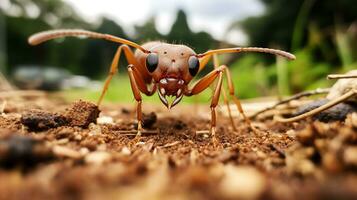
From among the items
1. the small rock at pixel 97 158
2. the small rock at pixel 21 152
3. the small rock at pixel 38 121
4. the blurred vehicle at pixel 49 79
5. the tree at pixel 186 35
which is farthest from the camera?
the blurred vehicle at pixel 49 79

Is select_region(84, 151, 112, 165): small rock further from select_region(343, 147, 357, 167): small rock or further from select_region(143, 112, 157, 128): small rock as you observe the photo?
select_region(143, 112, 157, 128): small rock

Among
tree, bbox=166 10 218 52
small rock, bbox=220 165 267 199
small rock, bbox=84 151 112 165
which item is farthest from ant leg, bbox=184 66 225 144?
tree, bbox=166 10 218 52

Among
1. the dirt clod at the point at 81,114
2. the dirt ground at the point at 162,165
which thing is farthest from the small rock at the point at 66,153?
the dirt clod at the point at 81,114

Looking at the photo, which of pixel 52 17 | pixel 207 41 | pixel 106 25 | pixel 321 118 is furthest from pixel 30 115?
pixel 52 17

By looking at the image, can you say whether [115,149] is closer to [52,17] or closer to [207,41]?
[207,41]

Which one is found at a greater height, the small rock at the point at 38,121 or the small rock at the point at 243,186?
the small rock at the point at 38,121

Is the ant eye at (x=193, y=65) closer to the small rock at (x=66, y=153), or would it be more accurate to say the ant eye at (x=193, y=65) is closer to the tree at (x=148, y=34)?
the small rock at (x=66, y=153)

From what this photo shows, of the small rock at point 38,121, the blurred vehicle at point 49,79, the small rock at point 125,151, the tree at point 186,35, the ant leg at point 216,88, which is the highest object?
the tree at point 186,35

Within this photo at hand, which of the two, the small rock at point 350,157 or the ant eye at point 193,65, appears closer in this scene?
the small rock at point 350,157
